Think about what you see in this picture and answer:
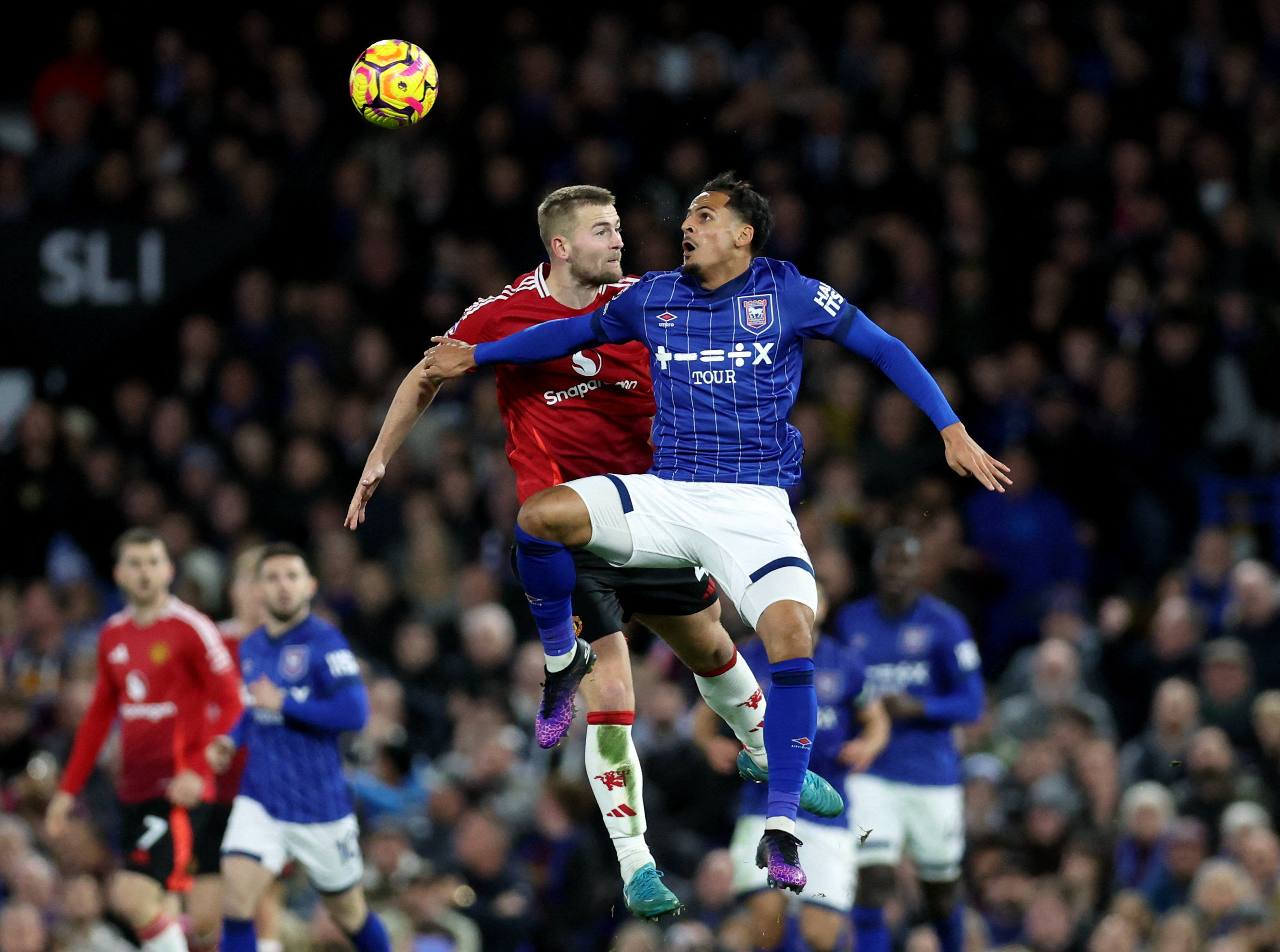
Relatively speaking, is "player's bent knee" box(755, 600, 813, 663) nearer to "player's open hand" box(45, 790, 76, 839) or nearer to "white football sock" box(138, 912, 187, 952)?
"white football sock" box(138, 912, 187, 952)

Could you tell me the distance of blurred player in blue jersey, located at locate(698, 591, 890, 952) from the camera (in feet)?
33.1

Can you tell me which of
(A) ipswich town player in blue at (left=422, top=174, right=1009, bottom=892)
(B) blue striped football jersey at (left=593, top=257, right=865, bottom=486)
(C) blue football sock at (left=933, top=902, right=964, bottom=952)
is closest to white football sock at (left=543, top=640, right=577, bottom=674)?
(A) ipswich town player in blue at (left=422, top=174, right=1009, bottom=892)

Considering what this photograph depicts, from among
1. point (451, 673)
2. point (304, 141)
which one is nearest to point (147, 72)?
point (304, 141)

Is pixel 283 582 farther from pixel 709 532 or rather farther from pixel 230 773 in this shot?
pixel 709 532

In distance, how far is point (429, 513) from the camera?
42.1 feet

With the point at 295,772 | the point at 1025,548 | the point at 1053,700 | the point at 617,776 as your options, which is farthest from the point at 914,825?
the point at 617,776

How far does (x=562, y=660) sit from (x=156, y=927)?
3.74 meters

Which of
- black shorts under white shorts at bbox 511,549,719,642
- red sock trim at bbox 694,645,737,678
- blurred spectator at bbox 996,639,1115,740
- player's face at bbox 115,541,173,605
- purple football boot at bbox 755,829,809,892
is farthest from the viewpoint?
blurred spectator at bbox 996,639,1115,740

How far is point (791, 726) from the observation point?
675 cm

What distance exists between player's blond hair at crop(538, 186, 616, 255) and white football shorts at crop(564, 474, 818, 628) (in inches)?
41.4

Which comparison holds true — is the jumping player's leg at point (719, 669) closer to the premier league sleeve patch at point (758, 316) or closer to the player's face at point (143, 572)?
the premier league sleeve patch at point (758, 316)

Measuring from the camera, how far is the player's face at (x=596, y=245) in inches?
289

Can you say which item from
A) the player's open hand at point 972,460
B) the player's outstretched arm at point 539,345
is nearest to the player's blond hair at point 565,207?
the player's outstretched arm at point 539,345

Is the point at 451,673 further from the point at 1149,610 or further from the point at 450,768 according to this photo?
the point at 1149,610
